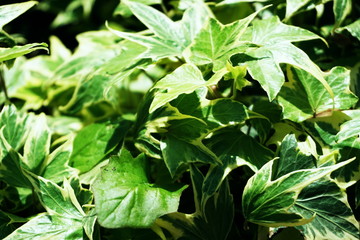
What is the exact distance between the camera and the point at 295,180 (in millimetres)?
928

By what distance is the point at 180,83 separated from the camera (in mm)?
981

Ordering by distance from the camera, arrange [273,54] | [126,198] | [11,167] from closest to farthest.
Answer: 1. [126,198]
2. [273,54]
3. [11,167]

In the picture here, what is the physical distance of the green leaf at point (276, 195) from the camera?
2.99 ft

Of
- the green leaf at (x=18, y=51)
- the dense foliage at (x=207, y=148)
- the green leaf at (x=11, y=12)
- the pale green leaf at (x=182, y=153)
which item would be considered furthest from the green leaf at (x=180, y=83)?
the green leaf at (x=11, y=12)

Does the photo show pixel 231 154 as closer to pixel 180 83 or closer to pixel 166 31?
pixel 180 83

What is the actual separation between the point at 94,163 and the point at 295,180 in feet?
1.72

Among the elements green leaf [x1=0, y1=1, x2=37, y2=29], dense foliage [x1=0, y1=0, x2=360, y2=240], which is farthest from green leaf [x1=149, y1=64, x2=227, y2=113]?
green leaf [x1=0, y1=1, x2=37, y2=29]

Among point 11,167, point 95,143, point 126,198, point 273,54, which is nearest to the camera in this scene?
point 126,198

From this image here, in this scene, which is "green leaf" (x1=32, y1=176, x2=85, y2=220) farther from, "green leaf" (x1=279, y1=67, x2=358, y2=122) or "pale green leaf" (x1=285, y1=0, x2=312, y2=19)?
"pale green leaf" (x1=285, y1=0, x2=312, y2=19)

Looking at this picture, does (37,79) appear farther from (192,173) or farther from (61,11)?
(192,173)

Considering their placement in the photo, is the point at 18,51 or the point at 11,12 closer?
the point at 18,51

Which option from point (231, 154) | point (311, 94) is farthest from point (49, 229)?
point (311, 94)

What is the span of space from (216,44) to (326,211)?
0.44 meters

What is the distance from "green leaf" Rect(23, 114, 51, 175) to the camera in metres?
1.15
